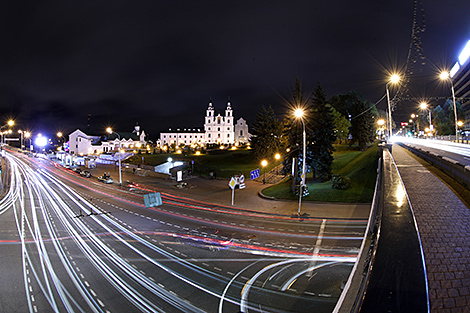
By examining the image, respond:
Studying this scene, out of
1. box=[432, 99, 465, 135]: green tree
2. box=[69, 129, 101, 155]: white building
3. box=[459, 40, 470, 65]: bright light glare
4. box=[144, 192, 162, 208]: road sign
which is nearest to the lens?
box=[144, 192, 162, 208]: road sign

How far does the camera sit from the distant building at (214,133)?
131 metres

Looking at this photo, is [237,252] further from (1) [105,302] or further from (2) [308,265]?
(1) [105,302]

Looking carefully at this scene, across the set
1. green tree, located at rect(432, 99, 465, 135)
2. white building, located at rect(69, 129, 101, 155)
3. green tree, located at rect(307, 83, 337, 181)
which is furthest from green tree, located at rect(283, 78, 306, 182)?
white building, located at rect(69, 129, 101, 155)

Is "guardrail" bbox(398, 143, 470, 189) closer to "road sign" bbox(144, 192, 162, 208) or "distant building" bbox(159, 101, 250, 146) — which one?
"road sign" bbox(144, 192, 162, 208)

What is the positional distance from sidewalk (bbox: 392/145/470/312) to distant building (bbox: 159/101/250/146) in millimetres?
121379

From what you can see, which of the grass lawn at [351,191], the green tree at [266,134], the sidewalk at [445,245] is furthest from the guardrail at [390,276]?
the green tree at [266,134]

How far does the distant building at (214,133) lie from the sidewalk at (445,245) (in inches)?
4779

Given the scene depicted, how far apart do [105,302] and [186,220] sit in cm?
1011

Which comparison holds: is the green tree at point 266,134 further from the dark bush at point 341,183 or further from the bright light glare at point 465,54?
the bright light glare at point 465,54

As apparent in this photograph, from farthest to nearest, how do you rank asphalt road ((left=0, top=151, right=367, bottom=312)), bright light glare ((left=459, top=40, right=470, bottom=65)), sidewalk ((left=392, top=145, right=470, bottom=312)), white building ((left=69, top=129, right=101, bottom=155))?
1. white building ((left=69, top=129, right=101, bottom=155))
2. bright light glare ((left=459, top=40, right=470, bottom=65))
3. asphalt road ((left=0, top=151, right=367, bottom=312))
4. sidewalk ((left=392, top=145, right=470, bottom=312))

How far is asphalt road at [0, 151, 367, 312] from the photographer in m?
9.06

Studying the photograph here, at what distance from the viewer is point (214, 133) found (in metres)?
132

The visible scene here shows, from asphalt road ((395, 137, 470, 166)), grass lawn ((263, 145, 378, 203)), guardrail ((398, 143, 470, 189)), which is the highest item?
asphalt road ((395, 137, 470, 166))

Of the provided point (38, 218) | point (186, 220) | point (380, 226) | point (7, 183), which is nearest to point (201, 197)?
point (186, 220)
